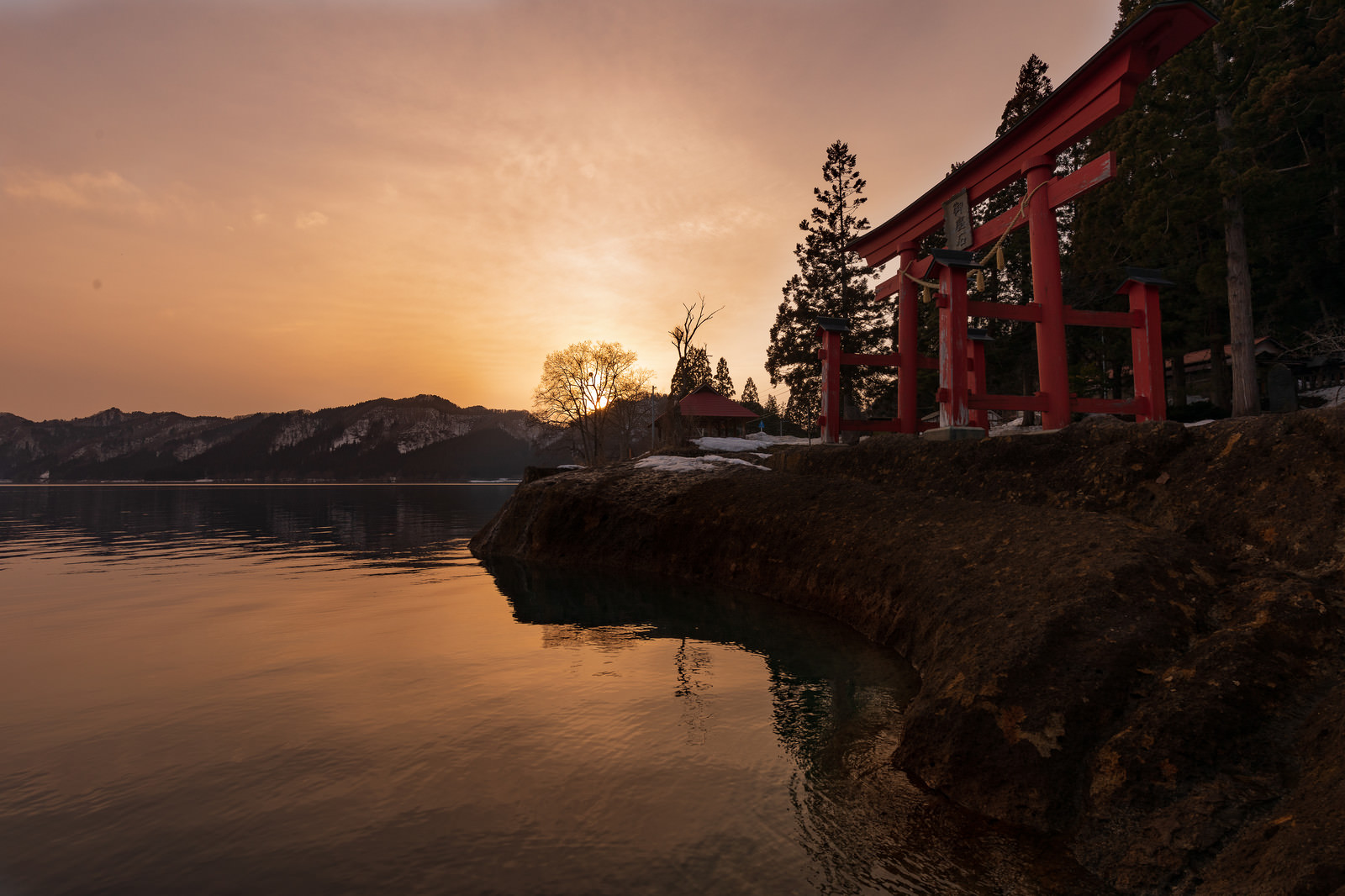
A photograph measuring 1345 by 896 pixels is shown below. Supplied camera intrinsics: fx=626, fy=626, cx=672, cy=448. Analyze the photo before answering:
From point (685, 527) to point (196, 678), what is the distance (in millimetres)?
7793

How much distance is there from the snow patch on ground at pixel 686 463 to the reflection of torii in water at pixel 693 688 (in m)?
6.21

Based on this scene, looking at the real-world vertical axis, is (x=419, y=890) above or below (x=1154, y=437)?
below

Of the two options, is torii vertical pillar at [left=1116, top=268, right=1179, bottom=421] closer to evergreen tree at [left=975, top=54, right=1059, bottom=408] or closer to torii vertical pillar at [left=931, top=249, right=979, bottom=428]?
torii vertical pillar at [left=931, top=249, right=979, bottom=428]

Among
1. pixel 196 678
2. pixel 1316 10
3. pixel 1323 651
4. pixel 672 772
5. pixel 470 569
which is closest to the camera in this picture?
pixel 1323 651

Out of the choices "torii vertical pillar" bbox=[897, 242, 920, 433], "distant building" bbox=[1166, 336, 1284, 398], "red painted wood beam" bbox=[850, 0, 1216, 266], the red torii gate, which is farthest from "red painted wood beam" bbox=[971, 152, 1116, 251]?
"distant building" bbox=[1166, 336, 1284, 398]

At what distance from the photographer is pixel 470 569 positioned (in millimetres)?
14266

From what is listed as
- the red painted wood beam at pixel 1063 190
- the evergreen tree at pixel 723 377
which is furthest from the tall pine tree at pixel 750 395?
the red painted wood beam at pixel 1063 190

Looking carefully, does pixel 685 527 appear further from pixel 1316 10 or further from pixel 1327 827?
pixel 1316 10

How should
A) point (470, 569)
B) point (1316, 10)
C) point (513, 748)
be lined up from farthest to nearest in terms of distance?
point (1316, 10)
point (470, 569)
point (513, 748)

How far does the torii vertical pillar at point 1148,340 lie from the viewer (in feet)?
32.5

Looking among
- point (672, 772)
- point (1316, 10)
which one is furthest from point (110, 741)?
point (1316, 10)

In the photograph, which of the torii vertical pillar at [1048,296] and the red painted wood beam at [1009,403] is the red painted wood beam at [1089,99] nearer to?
the torii vertical pillar at [1048,296]

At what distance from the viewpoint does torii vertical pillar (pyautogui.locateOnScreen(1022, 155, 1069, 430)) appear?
31.9 ft

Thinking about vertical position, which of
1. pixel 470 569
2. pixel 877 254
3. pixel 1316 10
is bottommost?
pixel 470 569
